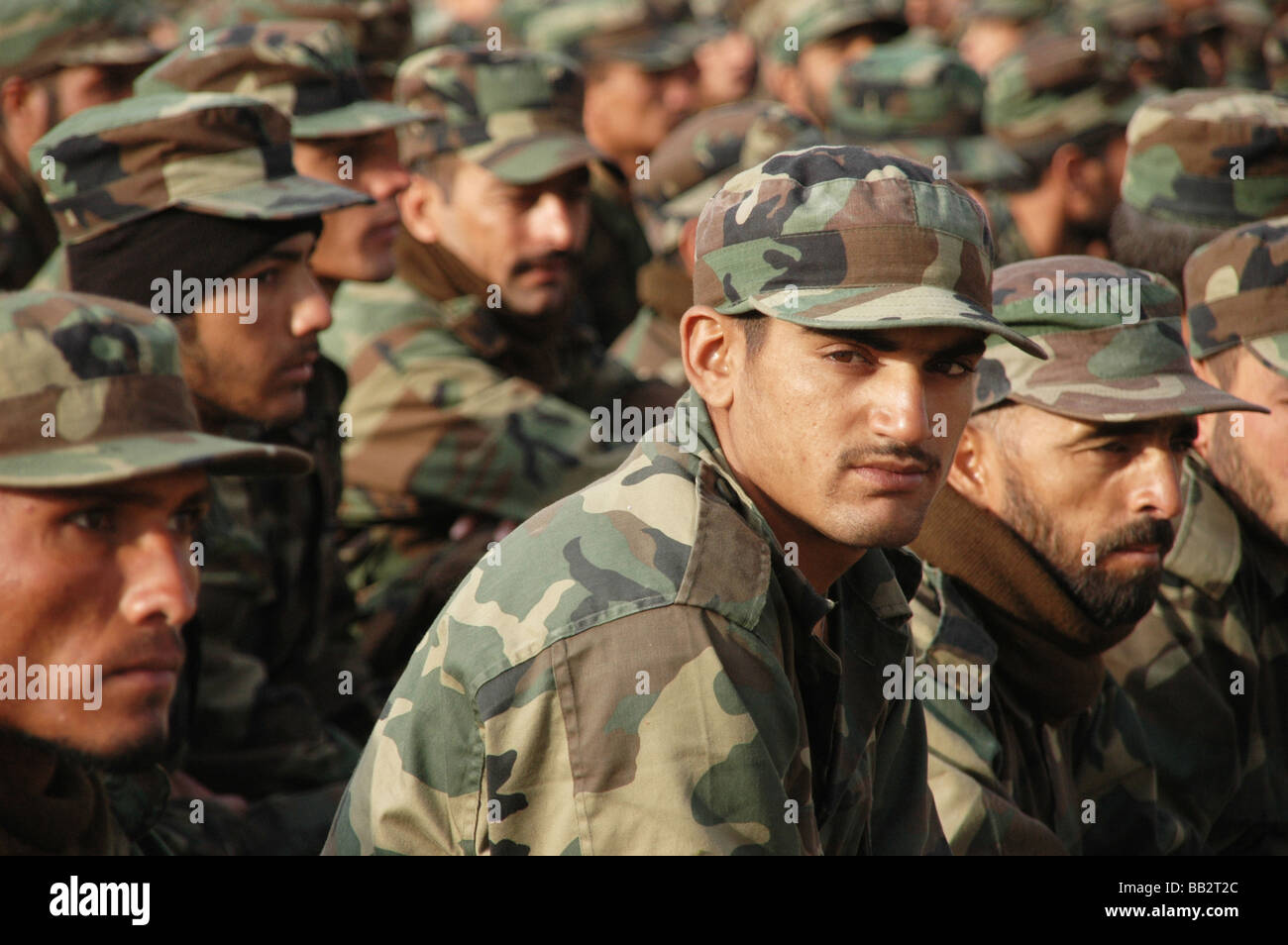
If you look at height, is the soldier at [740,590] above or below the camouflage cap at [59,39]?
below

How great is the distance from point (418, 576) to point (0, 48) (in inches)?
Result: 93.4

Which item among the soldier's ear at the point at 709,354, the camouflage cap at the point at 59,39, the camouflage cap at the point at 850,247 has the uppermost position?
the camouflage cap at the point at 59,39

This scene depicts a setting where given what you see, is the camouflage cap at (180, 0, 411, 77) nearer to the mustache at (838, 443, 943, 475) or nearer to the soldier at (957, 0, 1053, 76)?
the mustache at (838, 443, 943, 475)

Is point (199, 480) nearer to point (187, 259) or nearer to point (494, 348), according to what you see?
point (187, 259)

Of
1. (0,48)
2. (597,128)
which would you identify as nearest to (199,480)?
(0,48)

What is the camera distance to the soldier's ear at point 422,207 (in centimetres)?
571

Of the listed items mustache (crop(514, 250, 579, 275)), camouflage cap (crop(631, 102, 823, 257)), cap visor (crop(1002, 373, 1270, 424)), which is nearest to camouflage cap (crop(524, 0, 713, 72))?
camouflage cap (crop(631, 102, 823, 257))

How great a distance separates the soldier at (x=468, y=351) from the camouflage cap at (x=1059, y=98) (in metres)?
2.85

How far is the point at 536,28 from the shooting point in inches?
361

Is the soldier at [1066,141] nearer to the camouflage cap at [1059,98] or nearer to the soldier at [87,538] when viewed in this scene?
the camouflage cap at [1059,98]

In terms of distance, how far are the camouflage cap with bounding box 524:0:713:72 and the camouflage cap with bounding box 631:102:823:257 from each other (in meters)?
1.72

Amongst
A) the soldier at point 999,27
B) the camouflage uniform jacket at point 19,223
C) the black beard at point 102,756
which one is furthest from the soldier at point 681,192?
the soldier at point 999,27

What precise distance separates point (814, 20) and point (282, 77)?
5.39m

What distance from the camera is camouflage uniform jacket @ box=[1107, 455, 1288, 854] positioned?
4133 mm
